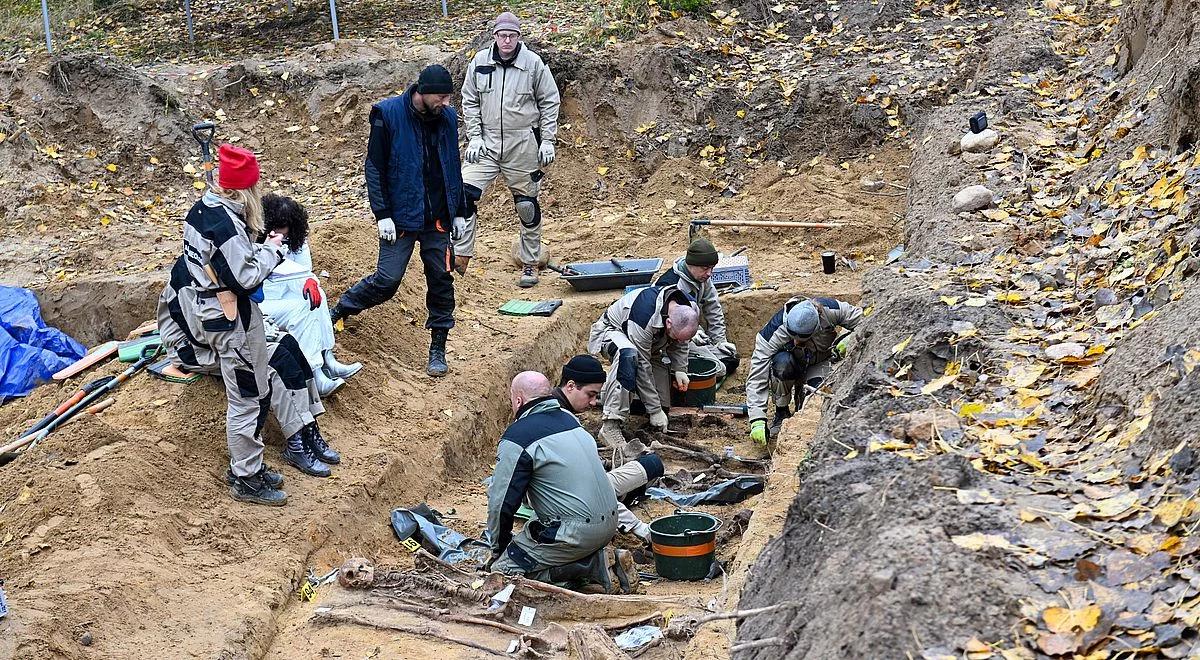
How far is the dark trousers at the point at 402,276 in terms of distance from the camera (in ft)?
26.0

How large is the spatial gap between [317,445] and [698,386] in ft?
10.9

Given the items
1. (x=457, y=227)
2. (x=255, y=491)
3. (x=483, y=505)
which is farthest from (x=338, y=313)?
(x=255, y=491)

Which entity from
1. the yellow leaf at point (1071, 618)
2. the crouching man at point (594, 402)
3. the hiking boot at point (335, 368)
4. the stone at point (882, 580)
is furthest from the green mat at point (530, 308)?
the yellow leaf at point (1071, 618)

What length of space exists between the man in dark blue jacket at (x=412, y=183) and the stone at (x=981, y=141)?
4.16 meters

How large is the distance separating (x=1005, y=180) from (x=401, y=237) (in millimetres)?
4354

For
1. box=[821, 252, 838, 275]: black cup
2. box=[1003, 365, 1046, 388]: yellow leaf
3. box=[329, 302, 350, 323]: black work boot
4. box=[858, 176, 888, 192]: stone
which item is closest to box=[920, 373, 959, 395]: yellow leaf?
box=[1003, 365, 1046, 388]: yellow leaf

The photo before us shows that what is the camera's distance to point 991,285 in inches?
248

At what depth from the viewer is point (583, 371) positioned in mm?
6219

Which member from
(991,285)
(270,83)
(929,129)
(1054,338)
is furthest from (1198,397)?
(270,83)

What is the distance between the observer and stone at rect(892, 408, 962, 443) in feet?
14.7

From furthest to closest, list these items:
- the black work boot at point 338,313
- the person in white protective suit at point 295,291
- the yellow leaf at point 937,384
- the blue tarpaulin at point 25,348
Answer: the black work boot at point 338,313 < the blue tarpaulin at point 25,348 < the person in white protective suit at point 295,291 < the yellow leaf at point 937,384

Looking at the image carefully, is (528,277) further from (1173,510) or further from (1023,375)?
(1173,510)

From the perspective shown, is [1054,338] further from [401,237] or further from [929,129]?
[929,129]

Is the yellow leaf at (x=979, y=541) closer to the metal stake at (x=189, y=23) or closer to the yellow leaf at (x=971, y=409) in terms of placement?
the yellow leaf at (x=971, y=409)
